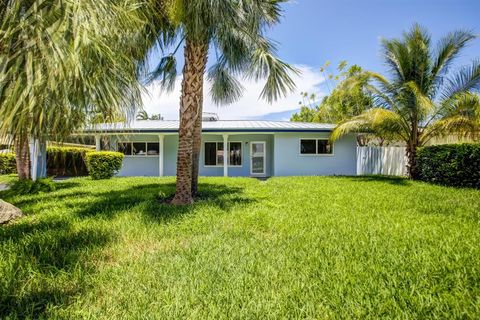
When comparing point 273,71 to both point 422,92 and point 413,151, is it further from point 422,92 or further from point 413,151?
point 413,151

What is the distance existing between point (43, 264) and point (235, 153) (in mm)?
15711

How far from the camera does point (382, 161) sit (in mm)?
18750

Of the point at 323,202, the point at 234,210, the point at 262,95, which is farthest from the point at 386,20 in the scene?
the point at 234,210

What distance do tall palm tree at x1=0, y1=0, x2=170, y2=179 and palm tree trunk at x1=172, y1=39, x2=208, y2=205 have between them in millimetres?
4809

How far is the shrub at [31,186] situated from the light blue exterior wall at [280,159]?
6273 millimetres

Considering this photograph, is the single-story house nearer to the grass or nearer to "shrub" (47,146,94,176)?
"shrub" (47,146,94,176)

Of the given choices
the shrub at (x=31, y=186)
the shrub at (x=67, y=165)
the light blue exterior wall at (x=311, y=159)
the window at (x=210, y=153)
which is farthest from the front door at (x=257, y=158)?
the shrub at (x=67, y=165)

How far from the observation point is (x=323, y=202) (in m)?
8.09

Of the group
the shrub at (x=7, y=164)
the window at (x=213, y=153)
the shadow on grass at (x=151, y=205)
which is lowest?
the shadow on grass at (x=151, y=205)

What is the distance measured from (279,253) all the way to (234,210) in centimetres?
291

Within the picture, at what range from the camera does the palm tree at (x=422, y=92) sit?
12.4 meters

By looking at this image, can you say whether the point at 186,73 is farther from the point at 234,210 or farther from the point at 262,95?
the point at 234,210

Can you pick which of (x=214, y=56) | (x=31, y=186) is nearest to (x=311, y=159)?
(x=214, y=56)

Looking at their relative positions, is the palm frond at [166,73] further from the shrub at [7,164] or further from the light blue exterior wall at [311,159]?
the shrub at [7,164]
